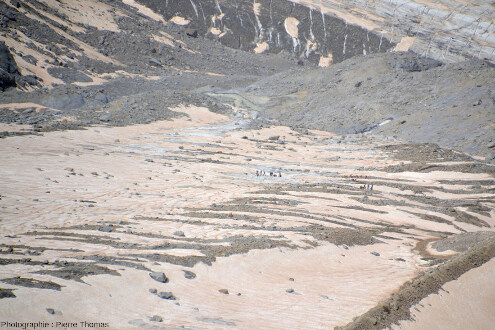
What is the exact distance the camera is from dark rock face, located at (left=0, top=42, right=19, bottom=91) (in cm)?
2503

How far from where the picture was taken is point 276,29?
49094 millimetres

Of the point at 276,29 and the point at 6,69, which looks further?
the point at 276,29

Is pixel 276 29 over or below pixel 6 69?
over

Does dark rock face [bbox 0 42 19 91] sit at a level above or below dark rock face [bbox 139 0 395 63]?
below

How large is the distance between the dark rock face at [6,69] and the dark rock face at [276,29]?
23.2m

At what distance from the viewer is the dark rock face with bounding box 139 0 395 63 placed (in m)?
47.7

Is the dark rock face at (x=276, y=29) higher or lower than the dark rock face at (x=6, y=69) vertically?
higher

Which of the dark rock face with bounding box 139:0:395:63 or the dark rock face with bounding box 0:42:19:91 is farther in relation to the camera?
the dark rock face with bounding box 139:0:395:63

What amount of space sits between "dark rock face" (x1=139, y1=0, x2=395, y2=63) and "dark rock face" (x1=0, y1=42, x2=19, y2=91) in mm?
23174

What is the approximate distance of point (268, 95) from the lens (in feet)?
106

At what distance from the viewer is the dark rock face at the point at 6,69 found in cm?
2503

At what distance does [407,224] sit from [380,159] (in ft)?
24.4

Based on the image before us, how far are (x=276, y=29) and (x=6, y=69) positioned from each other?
3064 centimetres

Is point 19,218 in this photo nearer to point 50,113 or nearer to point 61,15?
point 50,113
